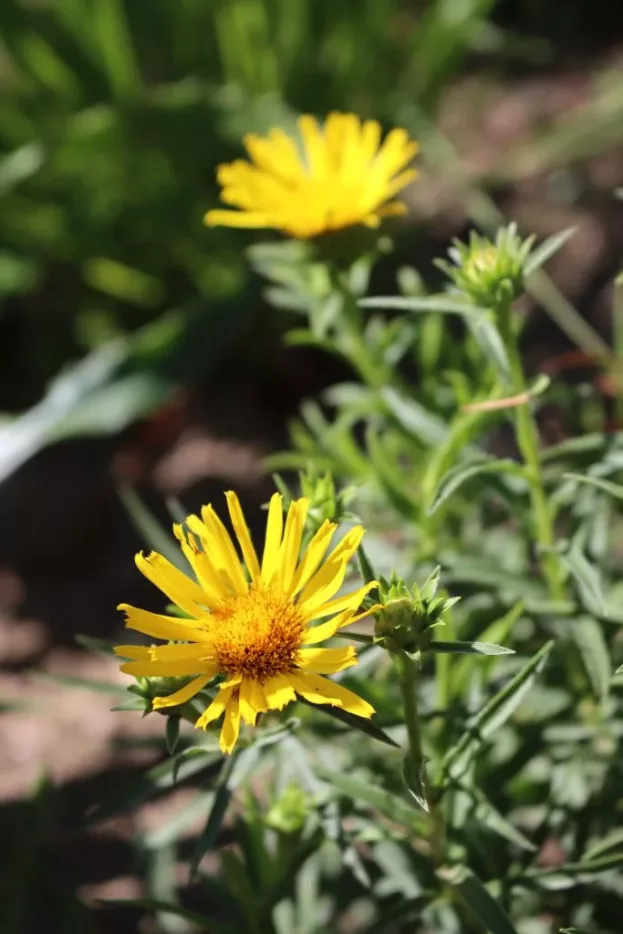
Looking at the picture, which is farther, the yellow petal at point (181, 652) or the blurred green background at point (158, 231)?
the blurred green background at point (158, 231)

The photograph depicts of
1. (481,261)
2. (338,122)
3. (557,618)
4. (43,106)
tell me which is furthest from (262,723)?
(43,106)

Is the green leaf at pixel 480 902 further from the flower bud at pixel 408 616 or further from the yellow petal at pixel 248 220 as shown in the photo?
the yellow petal at pixel 248 220

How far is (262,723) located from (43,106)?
1.34 meters

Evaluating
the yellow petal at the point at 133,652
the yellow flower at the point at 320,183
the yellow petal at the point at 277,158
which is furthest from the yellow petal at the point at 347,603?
the yellow petal at the point at 277,158

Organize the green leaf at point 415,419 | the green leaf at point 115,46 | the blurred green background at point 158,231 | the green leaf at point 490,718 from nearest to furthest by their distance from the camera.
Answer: the green leaf at point 490,718 < the green leaf at point 415,419 < the blurred green background at point 158,231 < the green leaf at point 115,46

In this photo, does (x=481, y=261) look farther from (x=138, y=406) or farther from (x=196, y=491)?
(x=196, y=491)

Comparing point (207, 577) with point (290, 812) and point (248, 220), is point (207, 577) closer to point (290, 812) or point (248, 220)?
point (290, 812)

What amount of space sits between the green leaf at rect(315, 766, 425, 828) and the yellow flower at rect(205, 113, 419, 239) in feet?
1.42

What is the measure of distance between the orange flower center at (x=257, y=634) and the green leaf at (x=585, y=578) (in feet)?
0.75

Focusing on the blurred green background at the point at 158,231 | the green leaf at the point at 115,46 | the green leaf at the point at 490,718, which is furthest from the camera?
the green leaf at the point at 115,46

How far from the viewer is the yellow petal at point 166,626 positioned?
615 mm

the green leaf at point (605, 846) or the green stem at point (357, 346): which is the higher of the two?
the green stem at point (357, 346)

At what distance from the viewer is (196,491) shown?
65.3 inches

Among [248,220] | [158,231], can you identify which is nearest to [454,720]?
[248,220]
